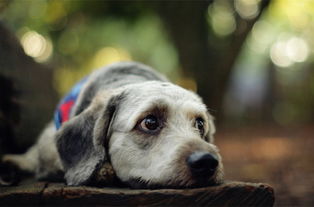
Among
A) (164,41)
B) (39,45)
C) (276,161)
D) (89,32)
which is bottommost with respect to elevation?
(276,161)

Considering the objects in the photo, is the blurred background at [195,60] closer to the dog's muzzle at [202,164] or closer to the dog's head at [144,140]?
the dog's head at [144,140]

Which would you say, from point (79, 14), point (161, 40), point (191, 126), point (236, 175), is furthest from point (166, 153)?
point (161, 40)

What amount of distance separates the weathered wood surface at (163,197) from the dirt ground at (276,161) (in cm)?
199

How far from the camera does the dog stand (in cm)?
333

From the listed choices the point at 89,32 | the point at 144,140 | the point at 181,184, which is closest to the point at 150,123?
the point at 144,140

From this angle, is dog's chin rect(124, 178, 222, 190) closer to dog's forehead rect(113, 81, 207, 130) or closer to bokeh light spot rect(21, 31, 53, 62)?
dog's forehead rect(113, 81, 207, 130)

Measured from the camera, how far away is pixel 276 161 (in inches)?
372

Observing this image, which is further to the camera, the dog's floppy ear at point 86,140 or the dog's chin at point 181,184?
the dog's floppy ear at point 86,140

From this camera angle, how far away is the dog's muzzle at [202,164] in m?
3.24

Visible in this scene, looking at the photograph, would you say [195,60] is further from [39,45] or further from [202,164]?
[202,164]

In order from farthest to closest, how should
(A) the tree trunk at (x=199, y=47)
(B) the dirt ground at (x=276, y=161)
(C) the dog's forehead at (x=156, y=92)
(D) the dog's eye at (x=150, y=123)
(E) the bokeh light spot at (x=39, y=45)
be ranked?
(E) the bokeh light spot at (x=39, y=45)
(A) the tree trunk at (x=199, y=47)
(B) the dirt ground at (x=276, y=161)
(C) the dog's forehead at (x=156, y=92)
(D) the dog's eye at (x=150, y=123)

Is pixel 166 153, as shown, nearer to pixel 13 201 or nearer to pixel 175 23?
pixel 13 201

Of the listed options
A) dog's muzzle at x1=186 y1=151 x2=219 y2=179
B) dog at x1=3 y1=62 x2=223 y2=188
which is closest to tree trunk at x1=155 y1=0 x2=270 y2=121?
dog at x1=3 y1=62 x2=223 y2=188

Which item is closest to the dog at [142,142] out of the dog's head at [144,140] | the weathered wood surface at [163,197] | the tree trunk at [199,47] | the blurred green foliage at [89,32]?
the dog's head at [144,140]
